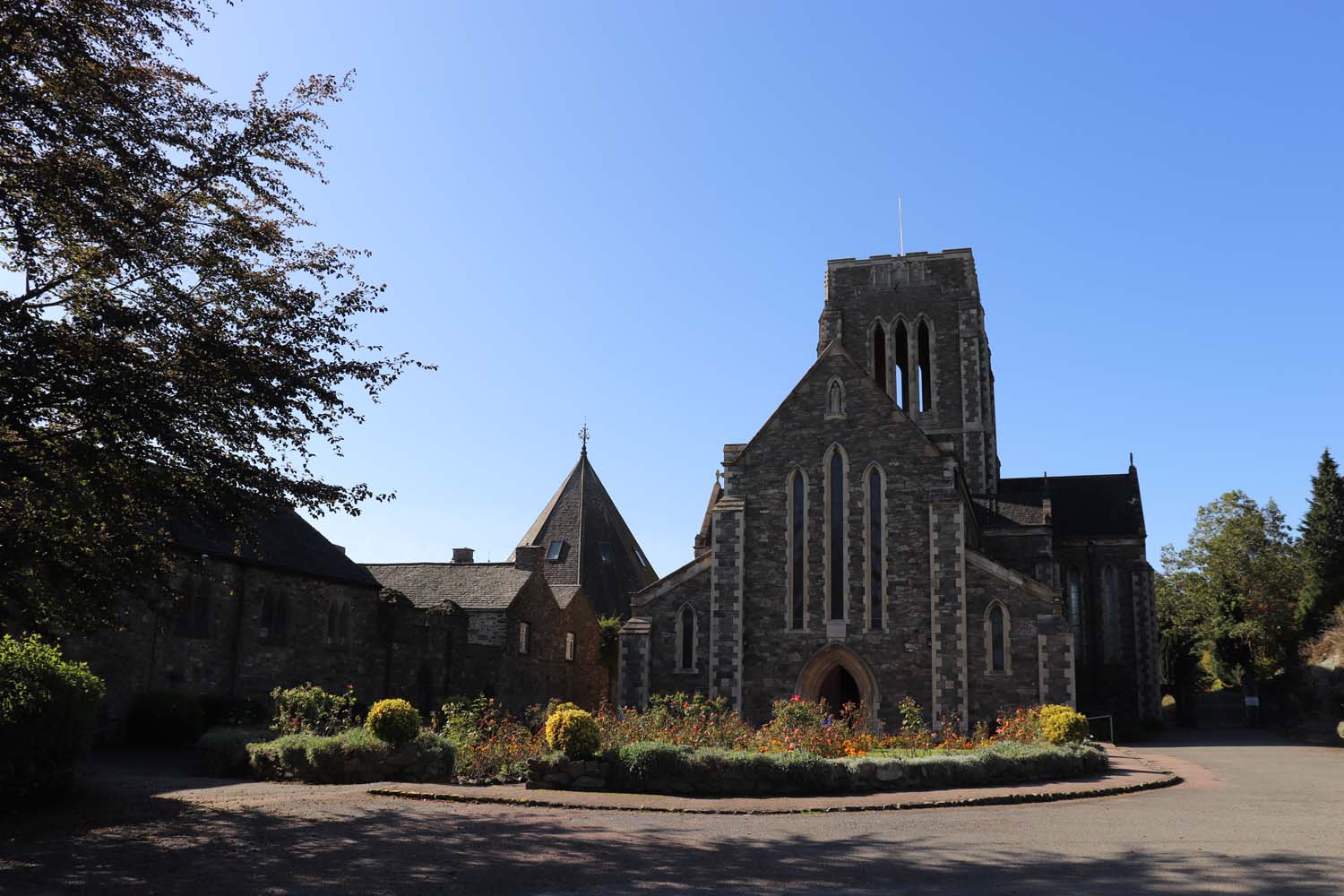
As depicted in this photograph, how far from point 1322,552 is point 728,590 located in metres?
26.1

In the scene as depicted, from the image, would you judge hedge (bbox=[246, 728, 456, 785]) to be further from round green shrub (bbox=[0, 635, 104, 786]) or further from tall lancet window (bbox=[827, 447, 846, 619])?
tall lancet window (bbox=[827, 447, 846, 619])

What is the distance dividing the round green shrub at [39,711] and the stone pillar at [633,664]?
18.5 m

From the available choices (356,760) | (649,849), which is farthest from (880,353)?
(649,849)

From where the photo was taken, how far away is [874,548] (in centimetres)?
3084

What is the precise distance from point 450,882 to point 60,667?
847cm

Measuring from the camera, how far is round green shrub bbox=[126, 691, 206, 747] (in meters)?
25.2

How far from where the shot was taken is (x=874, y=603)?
30.4 m

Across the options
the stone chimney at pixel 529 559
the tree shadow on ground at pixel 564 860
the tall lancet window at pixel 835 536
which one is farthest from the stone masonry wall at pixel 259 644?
the tall lancet window at pixel 835 536

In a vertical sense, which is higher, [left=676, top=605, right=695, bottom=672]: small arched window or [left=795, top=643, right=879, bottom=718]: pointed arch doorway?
[left=676, top=605, right=695, bottom=672]: small arched window

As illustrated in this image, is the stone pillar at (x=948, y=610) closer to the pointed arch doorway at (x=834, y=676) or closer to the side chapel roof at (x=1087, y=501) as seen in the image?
the pointed arch doorway at (x=834, y=676)

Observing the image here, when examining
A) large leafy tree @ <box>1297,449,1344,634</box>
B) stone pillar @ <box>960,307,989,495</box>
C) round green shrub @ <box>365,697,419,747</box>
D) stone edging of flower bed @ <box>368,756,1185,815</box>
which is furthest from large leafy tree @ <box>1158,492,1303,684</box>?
round green shrub @ <box>365,697,419,747</box>

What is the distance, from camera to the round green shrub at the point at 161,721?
82.8 ft

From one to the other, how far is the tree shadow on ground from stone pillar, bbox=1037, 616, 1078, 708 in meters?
16.4

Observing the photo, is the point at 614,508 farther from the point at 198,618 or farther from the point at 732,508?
the point at 198,618
